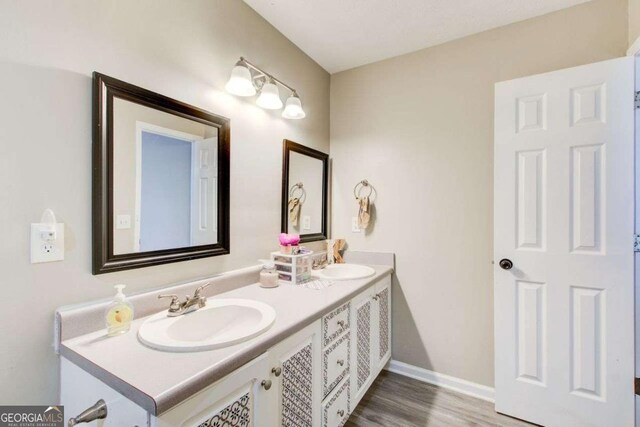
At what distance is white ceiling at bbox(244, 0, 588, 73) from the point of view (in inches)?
64.6

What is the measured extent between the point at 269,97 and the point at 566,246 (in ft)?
5.99

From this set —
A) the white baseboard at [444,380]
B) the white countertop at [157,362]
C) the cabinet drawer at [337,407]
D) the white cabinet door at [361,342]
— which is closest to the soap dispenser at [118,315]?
the white countertop at [157,362]

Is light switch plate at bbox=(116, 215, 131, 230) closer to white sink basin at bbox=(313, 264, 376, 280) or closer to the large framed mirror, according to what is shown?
the large framed mirror

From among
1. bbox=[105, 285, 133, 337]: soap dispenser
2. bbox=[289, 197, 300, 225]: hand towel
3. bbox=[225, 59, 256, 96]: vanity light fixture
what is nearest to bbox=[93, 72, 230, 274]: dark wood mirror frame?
bbox=[105, 285, 133, 337]: soap dispenser

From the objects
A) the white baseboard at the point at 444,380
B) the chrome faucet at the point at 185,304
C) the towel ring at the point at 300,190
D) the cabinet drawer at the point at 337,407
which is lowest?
the white baseboard at the point at 444,380

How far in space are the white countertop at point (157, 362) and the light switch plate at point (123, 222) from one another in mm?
356

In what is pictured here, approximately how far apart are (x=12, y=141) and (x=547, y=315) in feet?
8.03

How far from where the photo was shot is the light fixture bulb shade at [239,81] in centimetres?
145

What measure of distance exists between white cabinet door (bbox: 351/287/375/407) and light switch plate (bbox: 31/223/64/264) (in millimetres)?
1268

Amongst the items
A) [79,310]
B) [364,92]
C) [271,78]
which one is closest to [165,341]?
[79,310]

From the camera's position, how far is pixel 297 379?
3.75 ft

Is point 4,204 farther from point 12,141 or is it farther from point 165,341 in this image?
point 165,341

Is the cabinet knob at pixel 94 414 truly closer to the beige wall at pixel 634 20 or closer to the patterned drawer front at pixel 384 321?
the patterned drawer front at pixel 384 321

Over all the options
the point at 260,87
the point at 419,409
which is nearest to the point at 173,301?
the point at 260,87
